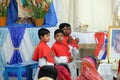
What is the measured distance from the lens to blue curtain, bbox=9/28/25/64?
561 centimetres

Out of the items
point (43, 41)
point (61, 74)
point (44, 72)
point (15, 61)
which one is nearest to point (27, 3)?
point (15, 61)

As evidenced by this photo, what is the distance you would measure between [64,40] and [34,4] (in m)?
0.98

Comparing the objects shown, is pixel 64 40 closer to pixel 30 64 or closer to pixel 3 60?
pixel 30 64

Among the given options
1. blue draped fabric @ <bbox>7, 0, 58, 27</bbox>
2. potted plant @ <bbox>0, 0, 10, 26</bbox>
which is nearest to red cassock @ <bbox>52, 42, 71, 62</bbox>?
blue draped fabric @ <bbox>7, 0, 58, 27</bbox>

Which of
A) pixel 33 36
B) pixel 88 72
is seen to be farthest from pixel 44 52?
pixel 88 72

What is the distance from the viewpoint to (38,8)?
5.73 metres

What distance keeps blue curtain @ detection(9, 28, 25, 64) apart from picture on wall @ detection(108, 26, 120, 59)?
1918 millimetres

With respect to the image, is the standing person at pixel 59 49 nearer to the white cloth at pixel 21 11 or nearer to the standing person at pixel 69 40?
the standing person at pixel 69 40

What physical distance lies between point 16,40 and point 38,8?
634 millimetres

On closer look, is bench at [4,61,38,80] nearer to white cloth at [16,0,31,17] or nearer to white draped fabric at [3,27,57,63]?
white draped fabric at [3,27,57,63]

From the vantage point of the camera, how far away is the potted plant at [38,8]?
5707mm

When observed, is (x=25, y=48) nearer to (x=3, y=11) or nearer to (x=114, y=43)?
(x=3, y=11)

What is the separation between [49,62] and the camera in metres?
4.67

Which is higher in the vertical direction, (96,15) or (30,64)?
(96,15)
